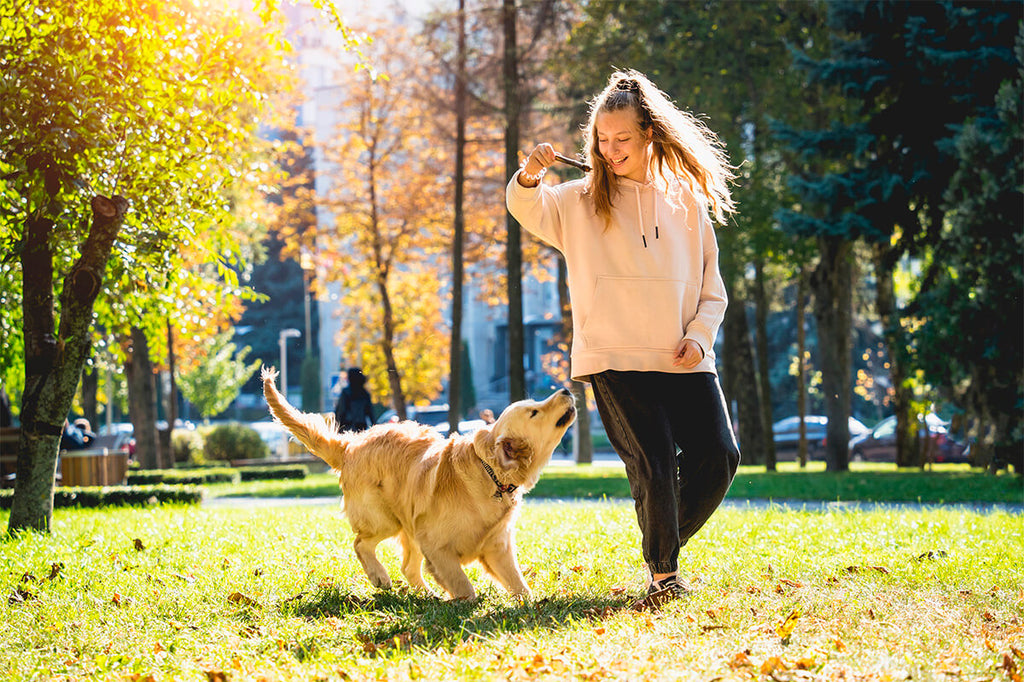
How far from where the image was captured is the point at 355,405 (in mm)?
13492

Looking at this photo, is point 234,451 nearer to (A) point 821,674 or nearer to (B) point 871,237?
(B) point 871,237

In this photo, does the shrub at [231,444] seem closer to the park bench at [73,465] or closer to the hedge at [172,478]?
the hedge at [172,478]

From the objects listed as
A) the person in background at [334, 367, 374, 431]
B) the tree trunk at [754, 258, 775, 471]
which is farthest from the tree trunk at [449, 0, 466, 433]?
the person in background at [334, 367, 374, 431]

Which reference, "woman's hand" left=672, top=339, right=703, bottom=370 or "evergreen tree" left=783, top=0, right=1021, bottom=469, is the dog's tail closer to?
"woman's hand" left=672, top=339, right=703, bottom=370

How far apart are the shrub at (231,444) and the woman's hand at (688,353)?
26543 millimetres

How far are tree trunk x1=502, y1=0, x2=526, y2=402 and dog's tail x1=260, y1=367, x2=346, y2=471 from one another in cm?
A: 1248

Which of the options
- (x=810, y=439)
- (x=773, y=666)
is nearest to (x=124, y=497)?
(x=773, y=666)

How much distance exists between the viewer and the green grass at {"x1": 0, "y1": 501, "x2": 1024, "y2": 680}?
3564 millimetres

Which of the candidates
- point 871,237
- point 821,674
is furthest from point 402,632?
point 871,237

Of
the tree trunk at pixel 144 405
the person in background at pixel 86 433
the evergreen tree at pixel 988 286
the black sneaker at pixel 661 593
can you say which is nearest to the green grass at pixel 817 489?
the evergreen tree at pixel 988 286

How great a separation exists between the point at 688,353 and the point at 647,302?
295 mm

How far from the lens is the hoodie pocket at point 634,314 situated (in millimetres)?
4586

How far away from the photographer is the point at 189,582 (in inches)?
224

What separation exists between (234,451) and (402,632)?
26.3 meters
